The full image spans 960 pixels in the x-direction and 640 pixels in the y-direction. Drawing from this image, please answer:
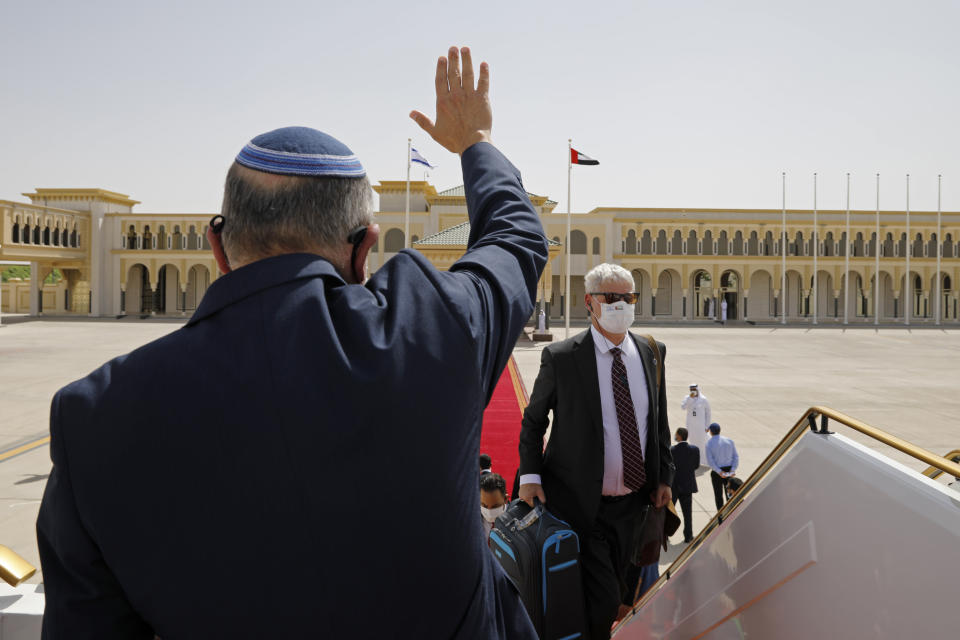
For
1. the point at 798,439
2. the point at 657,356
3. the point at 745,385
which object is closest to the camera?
the point at 798,439

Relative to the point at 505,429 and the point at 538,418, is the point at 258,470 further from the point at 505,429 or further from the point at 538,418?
the point at 505,429

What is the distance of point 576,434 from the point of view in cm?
328

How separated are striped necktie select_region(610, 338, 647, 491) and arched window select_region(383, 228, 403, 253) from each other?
38622 mm

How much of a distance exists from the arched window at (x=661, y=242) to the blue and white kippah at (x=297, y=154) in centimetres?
4666

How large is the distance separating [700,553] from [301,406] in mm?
2692

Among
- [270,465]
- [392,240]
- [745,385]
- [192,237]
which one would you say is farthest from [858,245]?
[270,465]

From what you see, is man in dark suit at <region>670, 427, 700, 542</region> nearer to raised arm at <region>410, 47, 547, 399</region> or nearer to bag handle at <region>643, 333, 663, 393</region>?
bag handle at <region>643, 333, 663, 393</region>

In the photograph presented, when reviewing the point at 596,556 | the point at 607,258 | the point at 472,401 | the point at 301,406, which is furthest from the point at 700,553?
the point at 607,258

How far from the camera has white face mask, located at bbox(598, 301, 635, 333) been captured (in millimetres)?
3551

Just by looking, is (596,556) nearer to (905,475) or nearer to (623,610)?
(623,610)

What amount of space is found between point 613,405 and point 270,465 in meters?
2.73

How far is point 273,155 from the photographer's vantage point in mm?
960

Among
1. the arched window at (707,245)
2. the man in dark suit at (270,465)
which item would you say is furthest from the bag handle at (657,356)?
the arched window at (707,245)

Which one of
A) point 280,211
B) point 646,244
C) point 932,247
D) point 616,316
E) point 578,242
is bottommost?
point 616,316
